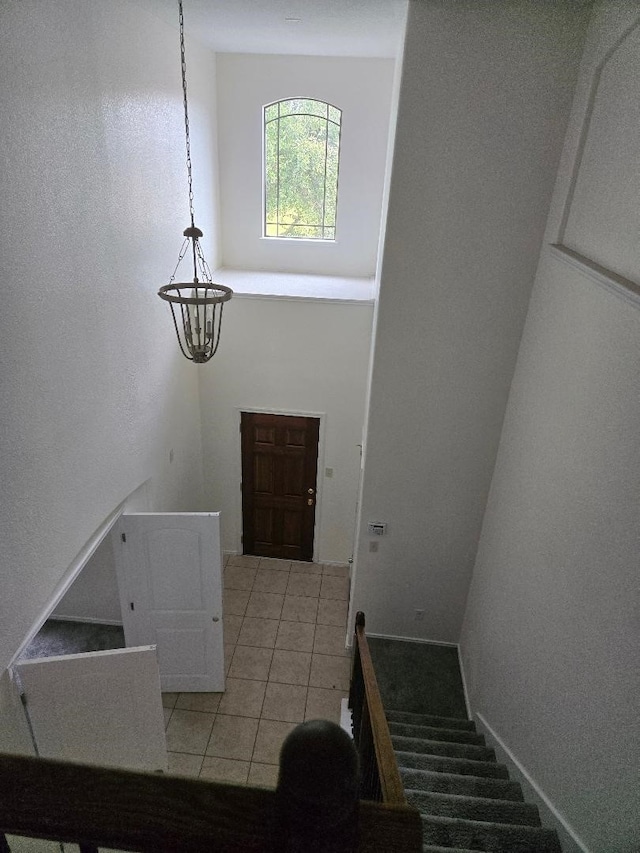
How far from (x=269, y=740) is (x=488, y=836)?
8.30 ft

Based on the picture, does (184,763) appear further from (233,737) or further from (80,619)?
(80,619)

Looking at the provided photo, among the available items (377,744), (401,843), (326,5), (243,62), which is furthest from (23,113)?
(243,62)

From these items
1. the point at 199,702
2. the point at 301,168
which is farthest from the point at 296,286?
the point at 199,702

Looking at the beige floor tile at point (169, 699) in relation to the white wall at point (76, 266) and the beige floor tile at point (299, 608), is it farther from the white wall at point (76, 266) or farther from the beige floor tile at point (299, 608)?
the white wall at point (76, 266)

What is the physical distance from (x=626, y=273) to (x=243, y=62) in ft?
16.3

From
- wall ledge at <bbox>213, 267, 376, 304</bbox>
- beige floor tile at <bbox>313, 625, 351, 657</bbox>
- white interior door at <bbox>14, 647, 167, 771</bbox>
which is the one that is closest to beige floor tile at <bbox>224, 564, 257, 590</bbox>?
beige floor tile at <bbox>313, 625, 351, 657</bbox>

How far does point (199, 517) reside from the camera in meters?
4.60

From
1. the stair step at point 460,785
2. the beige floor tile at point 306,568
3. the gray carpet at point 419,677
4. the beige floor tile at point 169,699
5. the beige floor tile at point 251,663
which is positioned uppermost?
the stair step at point 460,785

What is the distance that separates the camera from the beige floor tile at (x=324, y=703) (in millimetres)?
5008

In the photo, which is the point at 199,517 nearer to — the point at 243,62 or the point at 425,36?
the point at 425,36

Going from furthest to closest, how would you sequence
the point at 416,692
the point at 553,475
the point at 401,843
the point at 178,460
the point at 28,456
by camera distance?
the point at 178,460 → the point at 416,692 → the point at 553,475 → the point at 28,456 → the point at 401,843

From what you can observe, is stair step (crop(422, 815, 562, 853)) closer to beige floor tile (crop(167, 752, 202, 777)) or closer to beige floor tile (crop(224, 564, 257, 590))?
beige floor tile (crop(167, 752, 202, 777))

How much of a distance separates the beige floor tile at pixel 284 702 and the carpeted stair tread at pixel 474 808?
7.19ft

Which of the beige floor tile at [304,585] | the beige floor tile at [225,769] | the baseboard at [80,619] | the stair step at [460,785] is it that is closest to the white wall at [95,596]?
the baseboard at [80,619]
